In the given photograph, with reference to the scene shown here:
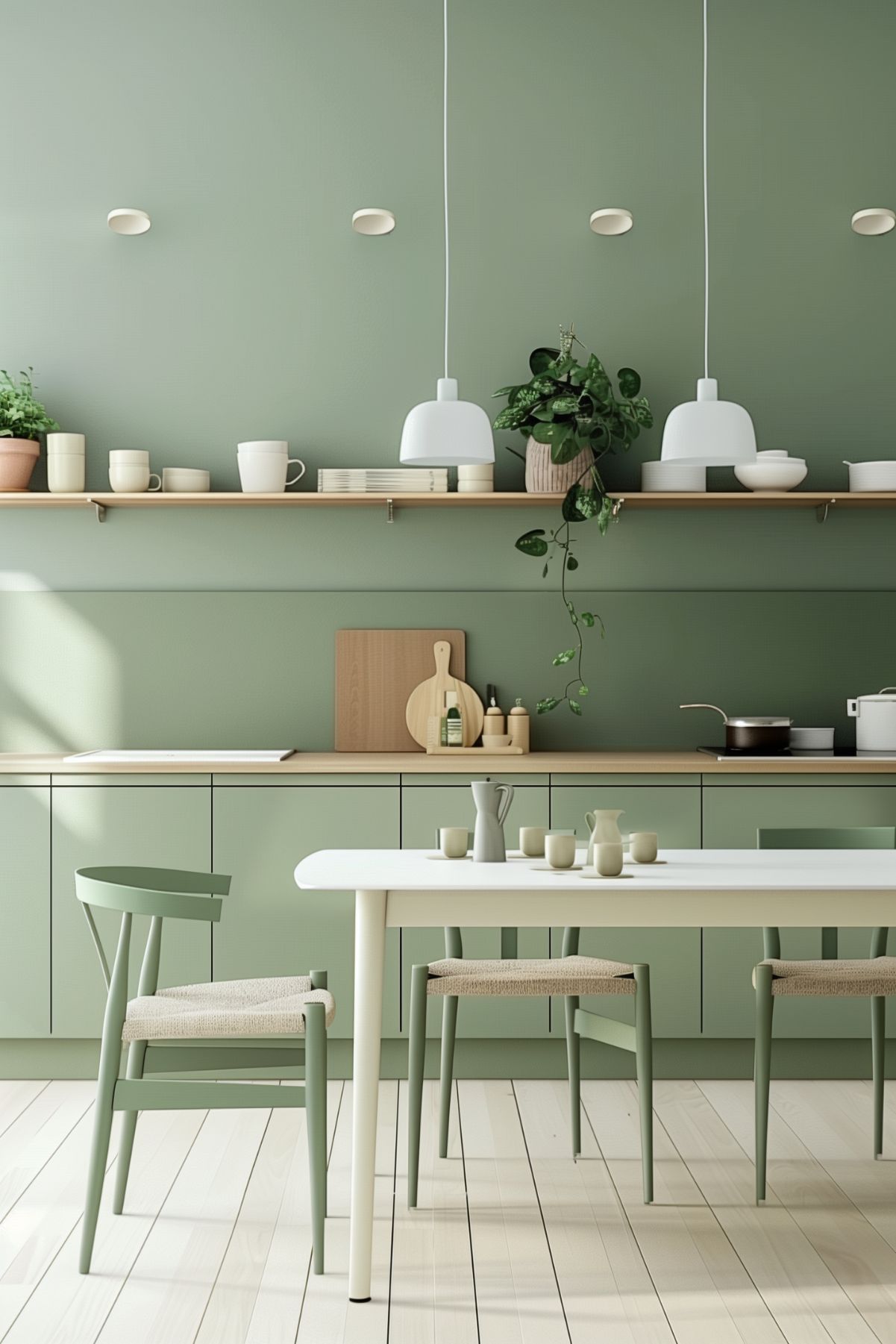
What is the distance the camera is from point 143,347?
4.57 metres

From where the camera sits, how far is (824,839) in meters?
3.46

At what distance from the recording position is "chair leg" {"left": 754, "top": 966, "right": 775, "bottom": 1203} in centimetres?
299

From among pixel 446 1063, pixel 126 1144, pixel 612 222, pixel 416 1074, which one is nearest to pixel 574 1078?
pixel 446 1063

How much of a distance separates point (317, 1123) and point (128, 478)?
251 centimetres

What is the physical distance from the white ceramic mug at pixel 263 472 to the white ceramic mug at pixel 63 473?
56 centimetres

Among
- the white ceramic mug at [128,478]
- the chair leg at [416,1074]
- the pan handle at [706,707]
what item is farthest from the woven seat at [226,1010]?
the white ceramic mug at [128,478]

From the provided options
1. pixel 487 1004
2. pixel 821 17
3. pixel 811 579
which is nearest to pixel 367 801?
pixel 487 1004

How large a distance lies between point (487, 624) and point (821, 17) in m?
2.43

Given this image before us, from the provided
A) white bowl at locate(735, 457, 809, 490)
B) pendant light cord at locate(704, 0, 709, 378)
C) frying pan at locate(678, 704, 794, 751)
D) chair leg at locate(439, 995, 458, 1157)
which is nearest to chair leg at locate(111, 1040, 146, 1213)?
chair leg at locate(439, 995, 458, 1157)

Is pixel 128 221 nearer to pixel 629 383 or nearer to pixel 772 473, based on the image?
pixel 629 383

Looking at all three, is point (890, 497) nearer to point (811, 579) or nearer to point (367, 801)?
point (811, 579)

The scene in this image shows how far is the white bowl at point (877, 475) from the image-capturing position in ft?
14.3

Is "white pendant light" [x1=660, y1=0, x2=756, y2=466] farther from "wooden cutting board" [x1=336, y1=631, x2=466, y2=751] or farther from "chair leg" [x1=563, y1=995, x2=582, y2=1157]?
"wooden cutting board" [x1=336, y1=631, x2=466, y2=751]

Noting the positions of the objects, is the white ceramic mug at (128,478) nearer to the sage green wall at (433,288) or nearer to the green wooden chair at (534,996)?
the sage green wall at (433,288)
